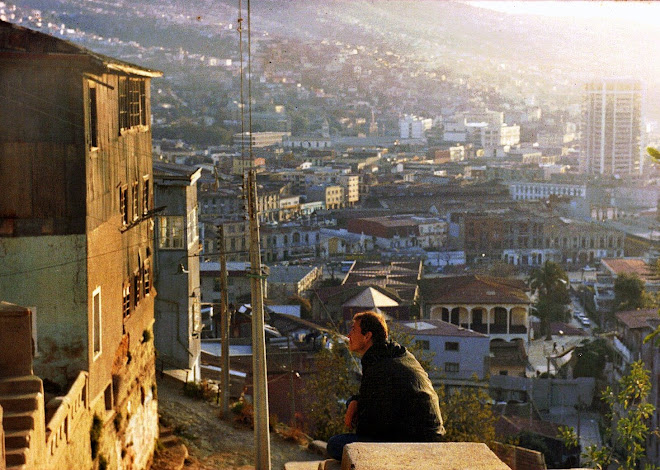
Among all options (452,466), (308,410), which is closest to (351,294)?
(308,410)

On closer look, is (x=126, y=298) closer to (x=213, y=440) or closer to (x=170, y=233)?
(x=213, y=440)

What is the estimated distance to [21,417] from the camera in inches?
136

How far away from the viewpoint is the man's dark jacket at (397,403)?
2.23m

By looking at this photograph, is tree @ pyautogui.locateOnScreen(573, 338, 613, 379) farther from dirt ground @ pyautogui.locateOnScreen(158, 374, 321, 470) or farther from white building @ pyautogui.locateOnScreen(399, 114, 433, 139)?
white building @ pyautogui.locateOnScreen(399, 114, 433, 139)

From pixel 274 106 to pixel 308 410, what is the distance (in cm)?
4483

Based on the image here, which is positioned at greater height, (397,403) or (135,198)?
(135,198)

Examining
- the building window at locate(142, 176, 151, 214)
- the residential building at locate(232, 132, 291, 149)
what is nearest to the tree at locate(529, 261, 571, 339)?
the residential building at locate(232, 132, 291, 149)

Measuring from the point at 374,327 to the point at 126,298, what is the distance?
149 inches

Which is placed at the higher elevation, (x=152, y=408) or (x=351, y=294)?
(x=152, y=408)

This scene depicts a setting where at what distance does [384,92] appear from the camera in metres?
64.6

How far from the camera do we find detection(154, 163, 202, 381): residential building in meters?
9.34

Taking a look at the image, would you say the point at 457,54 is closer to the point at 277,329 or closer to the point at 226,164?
the point at 226,164

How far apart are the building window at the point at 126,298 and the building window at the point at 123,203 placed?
338mm

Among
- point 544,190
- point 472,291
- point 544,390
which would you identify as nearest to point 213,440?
point 544,390
